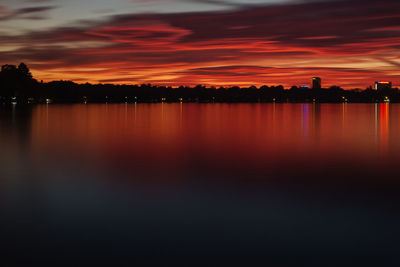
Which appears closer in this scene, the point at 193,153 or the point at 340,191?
the point at 340,191

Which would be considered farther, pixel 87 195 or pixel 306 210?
pixel 87 195

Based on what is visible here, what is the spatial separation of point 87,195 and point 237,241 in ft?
17.6

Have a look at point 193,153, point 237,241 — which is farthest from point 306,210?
point 193,153

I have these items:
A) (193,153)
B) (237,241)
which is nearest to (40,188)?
(237,241)

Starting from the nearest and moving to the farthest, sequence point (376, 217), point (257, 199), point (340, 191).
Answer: point (376, 217) → point (257, 199) → point (340, 191)

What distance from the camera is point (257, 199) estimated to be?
12062mm

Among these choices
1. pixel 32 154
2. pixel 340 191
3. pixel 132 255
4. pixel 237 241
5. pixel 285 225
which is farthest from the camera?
pixel 32 154

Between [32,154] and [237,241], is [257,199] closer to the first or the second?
[237,241]

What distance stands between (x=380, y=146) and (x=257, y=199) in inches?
689

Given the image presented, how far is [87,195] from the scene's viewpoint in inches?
492

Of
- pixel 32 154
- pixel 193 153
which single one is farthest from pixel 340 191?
pixel 32 154

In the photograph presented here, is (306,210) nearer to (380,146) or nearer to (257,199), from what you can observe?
(257,199)

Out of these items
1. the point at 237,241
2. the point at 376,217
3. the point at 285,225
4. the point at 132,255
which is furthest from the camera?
the point at 376,217

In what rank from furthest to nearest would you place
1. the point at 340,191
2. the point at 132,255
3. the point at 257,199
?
1. the point at 340,191
2. the point at 257,199
3. the point at 132,255
